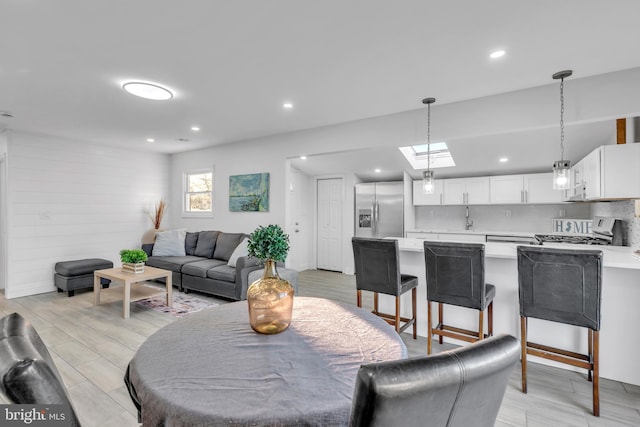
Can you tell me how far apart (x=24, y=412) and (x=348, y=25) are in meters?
2.29

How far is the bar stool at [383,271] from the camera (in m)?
2.79

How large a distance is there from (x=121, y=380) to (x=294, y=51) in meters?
2.76

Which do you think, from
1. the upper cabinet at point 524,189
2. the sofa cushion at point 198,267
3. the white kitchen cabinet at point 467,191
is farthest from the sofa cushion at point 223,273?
the upper cabinet at point 524,189

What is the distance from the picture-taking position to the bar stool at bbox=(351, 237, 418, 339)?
9.14 feet

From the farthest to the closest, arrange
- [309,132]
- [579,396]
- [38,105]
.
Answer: [309,132]
[38,105]
[579,396]

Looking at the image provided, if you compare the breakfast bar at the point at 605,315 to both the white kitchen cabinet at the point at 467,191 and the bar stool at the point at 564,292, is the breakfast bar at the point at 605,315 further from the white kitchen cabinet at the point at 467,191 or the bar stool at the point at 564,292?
the white kitchen cabinet at the point at 467,191

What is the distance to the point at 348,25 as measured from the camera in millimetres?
2002

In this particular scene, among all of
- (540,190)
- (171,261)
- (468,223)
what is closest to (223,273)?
(171,261)

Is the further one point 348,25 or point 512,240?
point 512,240

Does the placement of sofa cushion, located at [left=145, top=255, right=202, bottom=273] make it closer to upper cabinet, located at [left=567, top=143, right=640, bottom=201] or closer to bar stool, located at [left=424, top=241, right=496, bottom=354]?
bar stool, located at [left=424, top=241, right=496, bottom=354]

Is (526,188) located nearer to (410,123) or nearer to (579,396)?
(410,123)

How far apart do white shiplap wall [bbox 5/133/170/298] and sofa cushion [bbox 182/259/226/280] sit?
2.03m

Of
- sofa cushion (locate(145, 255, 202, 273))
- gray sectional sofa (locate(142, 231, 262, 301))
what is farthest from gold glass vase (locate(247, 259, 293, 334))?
sofa cushion (locate(145, 255, 202, 273))

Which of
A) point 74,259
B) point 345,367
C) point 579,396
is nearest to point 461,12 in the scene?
point 345,367
